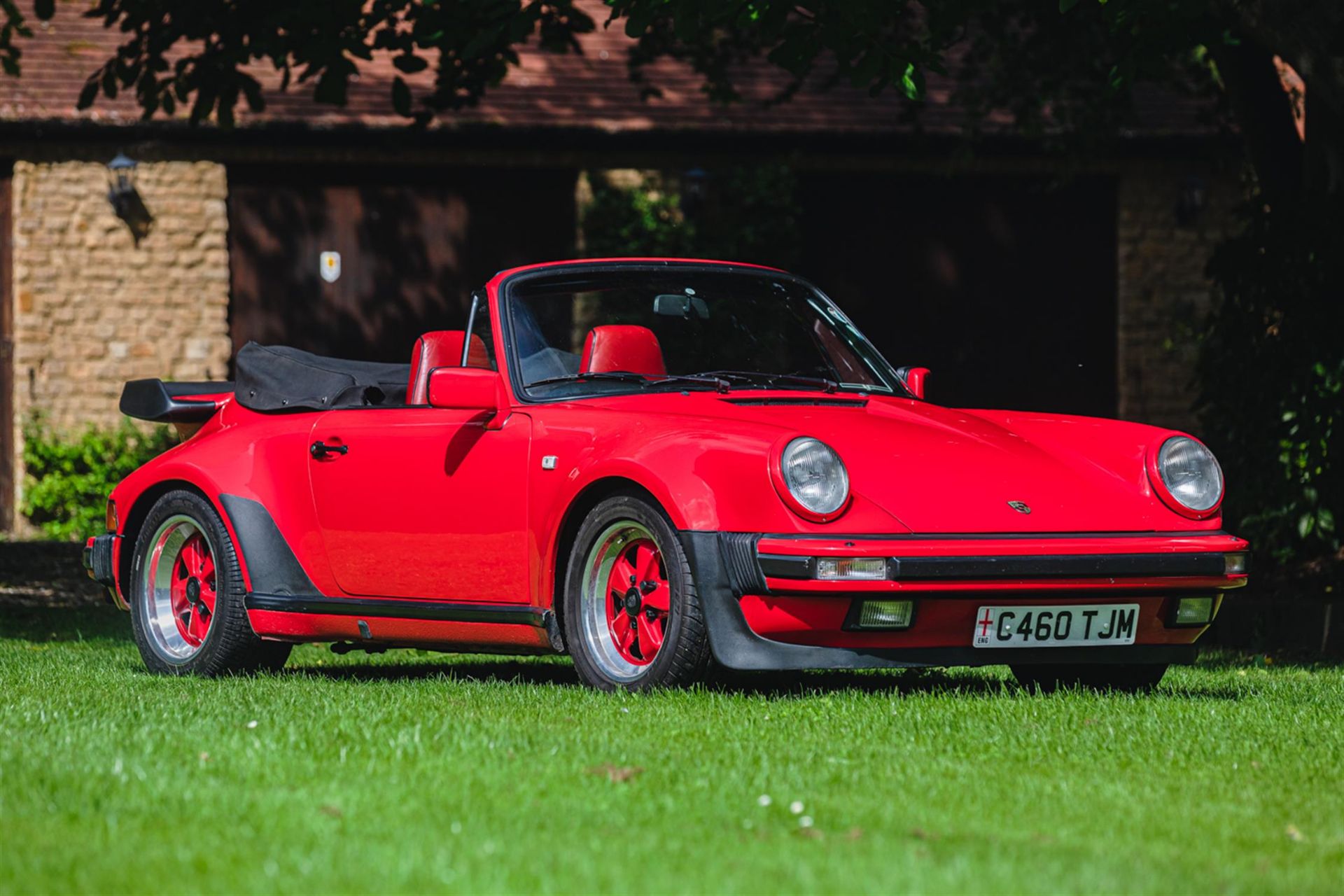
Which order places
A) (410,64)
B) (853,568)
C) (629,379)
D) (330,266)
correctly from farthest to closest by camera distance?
1. (330,266)
2. (410,64)
3. (629,379)
4. (853,568)

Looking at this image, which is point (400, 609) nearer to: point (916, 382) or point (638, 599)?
point (638, 599)

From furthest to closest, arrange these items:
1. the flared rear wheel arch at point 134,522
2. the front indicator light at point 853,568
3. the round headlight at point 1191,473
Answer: the flared rear wheel arch at point 134,522 → the round headlight at point 1191,473 → the front indicator light at point 853,568

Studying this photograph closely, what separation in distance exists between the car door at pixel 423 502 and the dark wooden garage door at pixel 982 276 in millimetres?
12604

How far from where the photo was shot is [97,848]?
390 centimetres

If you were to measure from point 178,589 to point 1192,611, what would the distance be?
3908 millimetres

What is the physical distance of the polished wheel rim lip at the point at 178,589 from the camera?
7961 millimetres

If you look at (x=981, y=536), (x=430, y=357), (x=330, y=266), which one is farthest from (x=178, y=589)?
(x=330, y=266)

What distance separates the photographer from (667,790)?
457cm

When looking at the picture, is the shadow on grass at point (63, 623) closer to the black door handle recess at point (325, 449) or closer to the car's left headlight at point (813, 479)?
the black door handle recess at point (325, 449)

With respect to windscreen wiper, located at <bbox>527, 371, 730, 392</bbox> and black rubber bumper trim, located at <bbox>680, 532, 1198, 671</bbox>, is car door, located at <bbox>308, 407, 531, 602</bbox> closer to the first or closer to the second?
windscreen wiper, located at <bbox>527, 371, 730, 392</bbox>

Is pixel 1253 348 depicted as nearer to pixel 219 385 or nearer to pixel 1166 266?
pixel 219 385

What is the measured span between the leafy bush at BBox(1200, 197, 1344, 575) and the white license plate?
4653 millimetres

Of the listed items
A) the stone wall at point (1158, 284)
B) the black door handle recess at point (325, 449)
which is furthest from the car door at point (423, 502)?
the stone wall at point (1158, 284)

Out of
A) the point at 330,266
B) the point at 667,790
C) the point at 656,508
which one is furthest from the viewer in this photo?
the point at 330,266
